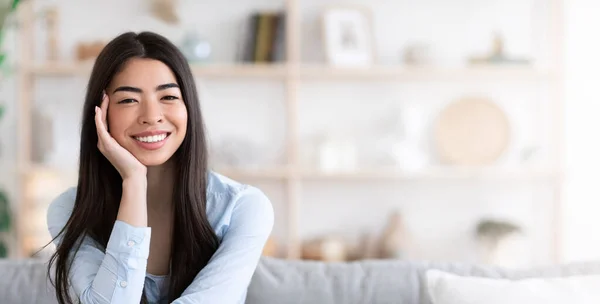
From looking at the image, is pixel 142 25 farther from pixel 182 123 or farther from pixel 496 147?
pixel 182 123

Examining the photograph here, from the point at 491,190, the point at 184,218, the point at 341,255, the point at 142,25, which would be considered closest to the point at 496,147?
the point at 491,190

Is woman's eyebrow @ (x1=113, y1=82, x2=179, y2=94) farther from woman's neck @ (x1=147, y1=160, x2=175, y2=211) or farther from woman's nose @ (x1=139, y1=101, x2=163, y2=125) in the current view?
woman's neck @ (x1=147, y1=160, x2=175, y2=211)

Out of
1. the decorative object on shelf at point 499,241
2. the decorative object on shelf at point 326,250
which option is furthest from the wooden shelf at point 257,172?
the decorative object on shelf at point 499,241

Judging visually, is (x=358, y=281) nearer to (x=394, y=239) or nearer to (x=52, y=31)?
(x=394, y=239)

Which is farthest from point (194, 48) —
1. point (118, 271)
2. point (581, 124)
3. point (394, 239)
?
point (118, 271)

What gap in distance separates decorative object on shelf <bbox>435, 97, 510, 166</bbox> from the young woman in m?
2.45

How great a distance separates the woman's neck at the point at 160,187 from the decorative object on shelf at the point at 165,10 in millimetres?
2301

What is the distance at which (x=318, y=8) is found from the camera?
4.09 meters

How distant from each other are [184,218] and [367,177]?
7.51 feet

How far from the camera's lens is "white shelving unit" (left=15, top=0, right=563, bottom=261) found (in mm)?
3828

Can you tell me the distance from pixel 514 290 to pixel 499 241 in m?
2.42

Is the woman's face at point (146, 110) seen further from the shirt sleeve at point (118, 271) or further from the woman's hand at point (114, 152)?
the shirt sleeve at point (118, 271)

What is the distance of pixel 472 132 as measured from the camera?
4.07 metres

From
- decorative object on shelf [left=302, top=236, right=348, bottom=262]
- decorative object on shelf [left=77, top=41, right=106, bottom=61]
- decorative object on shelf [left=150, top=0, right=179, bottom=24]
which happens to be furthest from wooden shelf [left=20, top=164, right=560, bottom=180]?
decorative object on shelf [left=150, top=0, right=179, bottom=24]
